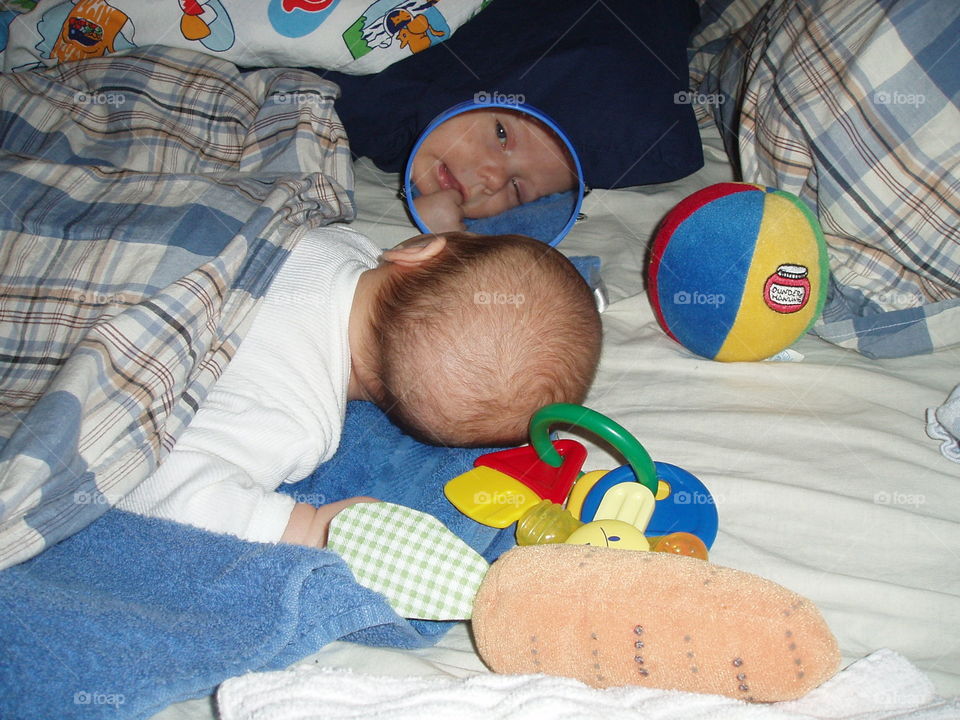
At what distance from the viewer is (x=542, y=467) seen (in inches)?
40.1

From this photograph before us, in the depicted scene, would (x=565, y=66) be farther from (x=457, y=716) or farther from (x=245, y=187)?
(x=457, y=716)

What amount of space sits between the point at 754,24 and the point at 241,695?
151cm

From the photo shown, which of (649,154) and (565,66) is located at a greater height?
(565,66)

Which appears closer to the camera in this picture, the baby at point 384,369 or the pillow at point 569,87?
the baby at point 384,369

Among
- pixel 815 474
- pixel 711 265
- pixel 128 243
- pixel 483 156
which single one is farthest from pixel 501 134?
pixel 815 474

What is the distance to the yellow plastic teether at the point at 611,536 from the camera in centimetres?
83

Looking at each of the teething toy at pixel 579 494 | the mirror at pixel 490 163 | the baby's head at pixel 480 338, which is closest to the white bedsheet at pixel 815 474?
the teething toy at pixel 579 494

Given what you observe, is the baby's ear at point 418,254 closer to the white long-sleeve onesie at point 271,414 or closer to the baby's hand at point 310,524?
the white long-sleeve onesie at point 271,414

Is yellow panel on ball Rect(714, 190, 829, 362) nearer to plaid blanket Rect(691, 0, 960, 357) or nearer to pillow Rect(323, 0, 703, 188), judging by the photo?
plaid blanket Rect(691, 0, 960, 357)

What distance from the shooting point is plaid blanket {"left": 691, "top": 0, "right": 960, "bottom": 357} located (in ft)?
3.47

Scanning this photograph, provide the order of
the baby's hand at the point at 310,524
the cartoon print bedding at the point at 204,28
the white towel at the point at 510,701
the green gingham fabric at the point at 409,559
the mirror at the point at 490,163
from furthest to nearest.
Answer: the mirror at the point at 490,163
the cartoon print bedding at the point at 204,28
the baby's hand at the point at 310,524
the green gingham fabric at the point at 409,559
the white towel at the point at 510,701

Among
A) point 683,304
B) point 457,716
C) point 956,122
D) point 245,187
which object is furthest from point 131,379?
point 956,122

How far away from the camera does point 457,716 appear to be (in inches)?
24.6

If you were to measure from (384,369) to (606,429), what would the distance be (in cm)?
32
